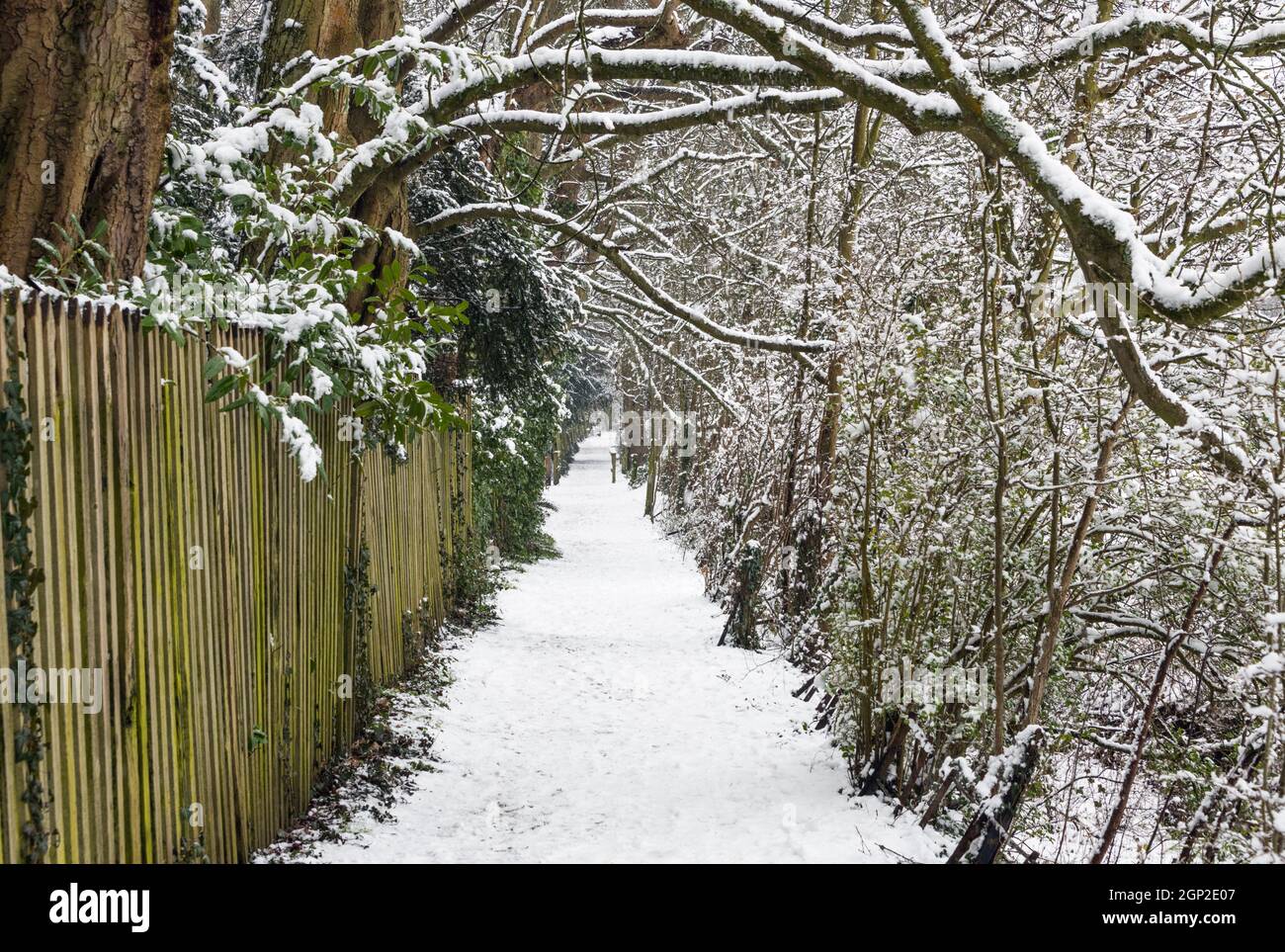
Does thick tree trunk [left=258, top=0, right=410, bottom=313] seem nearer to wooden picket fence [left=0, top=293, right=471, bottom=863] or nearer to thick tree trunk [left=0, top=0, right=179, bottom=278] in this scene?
wooden picket fence [left=0, top=293, right=471, bottom=863]

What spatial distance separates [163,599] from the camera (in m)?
2.96

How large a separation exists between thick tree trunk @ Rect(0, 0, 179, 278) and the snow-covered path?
2.71 m

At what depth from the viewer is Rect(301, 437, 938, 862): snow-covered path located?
177 inches

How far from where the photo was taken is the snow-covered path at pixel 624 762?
450 centimetres

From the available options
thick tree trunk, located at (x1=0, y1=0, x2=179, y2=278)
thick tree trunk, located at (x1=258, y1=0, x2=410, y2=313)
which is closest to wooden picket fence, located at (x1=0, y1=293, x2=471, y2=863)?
thick tree trunk, located at (x1=0, y1=0, x2=179, y2=278)

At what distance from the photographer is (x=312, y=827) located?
4.38 m

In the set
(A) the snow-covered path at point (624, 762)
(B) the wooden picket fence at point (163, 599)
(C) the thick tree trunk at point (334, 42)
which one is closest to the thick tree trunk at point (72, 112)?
(B) the wooden picket fence at point (163, 599)

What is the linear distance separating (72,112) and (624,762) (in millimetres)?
4456

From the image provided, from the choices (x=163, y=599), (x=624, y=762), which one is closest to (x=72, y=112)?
(x=163, y=599)

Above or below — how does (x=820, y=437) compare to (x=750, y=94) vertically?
below
